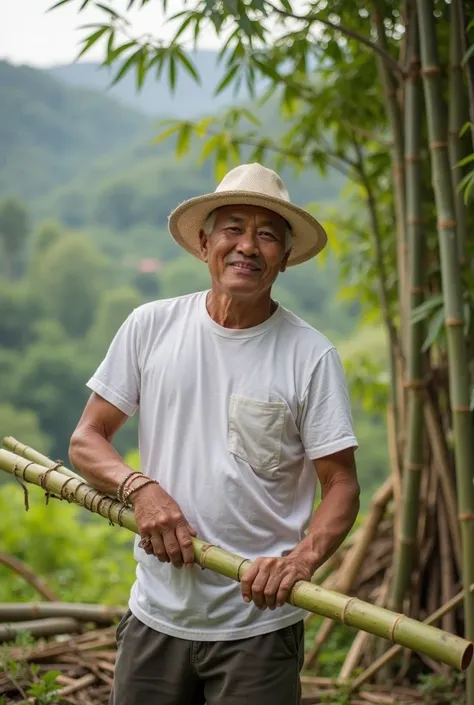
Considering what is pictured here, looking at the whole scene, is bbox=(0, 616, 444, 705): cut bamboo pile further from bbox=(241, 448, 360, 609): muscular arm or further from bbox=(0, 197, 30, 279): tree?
bbox=(0, 197, 30, 279): tree

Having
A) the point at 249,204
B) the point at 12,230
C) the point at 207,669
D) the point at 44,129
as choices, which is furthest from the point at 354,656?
the point at 44,129

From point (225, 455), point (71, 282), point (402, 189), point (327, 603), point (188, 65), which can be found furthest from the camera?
point (71, 282)

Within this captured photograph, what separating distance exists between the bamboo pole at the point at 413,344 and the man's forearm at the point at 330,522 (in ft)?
3.87

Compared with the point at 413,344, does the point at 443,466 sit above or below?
below

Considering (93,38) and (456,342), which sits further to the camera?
(93,38)

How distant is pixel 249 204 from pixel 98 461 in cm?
65

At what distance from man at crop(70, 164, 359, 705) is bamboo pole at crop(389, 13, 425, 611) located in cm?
107

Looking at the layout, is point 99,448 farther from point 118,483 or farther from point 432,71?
point 432,71

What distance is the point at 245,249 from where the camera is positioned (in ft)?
5.91

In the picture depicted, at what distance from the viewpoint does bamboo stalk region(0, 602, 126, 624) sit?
3203mm

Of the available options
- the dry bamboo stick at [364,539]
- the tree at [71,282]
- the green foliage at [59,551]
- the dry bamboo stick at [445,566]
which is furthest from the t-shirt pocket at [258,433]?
the tree at [71,282]

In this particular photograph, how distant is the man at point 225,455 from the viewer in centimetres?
174

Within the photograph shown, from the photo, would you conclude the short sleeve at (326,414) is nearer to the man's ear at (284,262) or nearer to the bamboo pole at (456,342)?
the man's ear at (284,262)

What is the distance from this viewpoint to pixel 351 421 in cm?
181
